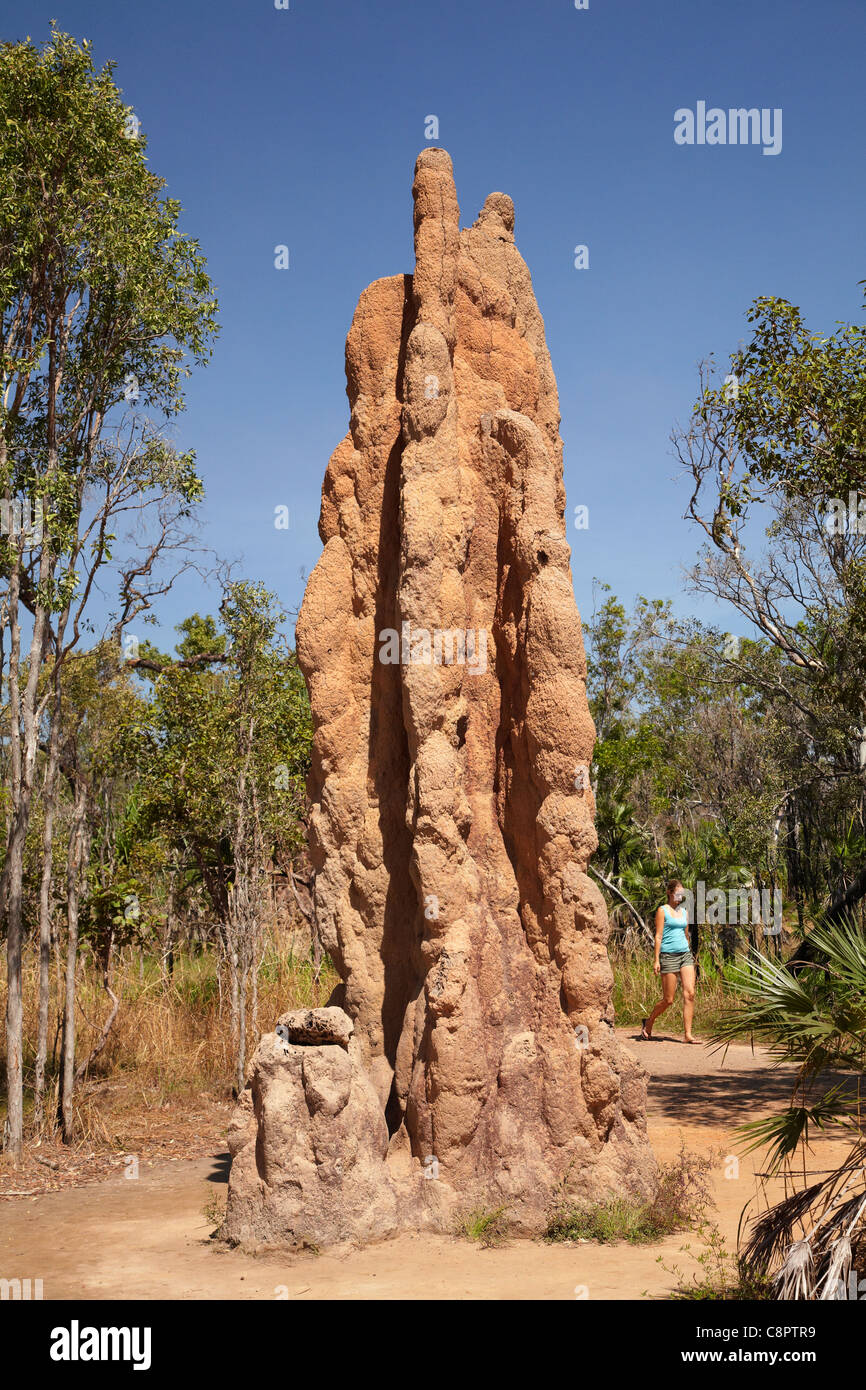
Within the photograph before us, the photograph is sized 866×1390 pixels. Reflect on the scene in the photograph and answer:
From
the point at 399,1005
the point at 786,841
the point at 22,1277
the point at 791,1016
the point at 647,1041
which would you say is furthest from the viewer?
the point at 786,841

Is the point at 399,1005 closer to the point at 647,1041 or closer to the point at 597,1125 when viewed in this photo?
the point at 597,1125

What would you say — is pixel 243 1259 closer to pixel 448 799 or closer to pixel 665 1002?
pixel 448 799

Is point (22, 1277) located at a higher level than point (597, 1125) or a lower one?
lower

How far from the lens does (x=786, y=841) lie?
21.2 metres

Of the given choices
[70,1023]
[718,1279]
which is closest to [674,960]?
[70,1023]

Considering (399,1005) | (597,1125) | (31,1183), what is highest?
(399,1005)

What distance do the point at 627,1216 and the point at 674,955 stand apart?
6310 mm

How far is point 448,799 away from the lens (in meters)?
6.60

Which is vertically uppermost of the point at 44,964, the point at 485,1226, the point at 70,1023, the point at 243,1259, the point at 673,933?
the point at 44,964

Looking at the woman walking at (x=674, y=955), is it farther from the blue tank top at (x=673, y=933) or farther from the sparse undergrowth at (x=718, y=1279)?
the sparse undergrowth at (x=718, y=1279)

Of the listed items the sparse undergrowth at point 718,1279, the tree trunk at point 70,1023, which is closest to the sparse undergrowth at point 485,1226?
the sparse undergrowth at point 718,1279

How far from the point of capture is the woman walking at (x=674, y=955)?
1222cm

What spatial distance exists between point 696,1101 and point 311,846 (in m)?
4.42

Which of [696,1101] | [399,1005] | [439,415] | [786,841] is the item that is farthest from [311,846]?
[786,841]
